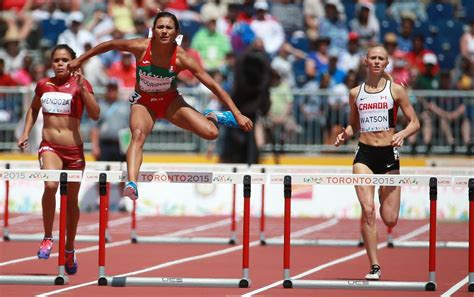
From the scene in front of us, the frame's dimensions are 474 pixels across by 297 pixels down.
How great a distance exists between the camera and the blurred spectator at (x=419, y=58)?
24656 mm

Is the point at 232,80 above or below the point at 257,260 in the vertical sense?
above

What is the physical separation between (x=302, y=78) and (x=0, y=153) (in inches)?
233

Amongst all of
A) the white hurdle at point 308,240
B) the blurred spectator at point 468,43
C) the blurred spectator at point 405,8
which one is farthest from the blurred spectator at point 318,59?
the white hurdle at point 308,240

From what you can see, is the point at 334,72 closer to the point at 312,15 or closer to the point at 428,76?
the point at 428,76

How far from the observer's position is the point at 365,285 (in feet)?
42.3


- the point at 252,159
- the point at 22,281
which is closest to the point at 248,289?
the point at 22,281

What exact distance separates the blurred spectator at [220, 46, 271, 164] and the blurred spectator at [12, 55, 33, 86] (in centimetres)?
442

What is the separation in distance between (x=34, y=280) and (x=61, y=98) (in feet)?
6.53

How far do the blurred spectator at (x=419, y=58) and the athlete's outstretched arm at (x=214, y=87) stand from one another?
477 inches

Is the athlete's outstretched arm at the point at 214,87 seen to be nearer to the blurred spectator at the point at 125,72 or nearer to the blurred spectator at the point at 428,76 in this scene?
the blurred spectator at the point at 125,72

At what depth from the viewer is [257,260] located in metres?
16.1

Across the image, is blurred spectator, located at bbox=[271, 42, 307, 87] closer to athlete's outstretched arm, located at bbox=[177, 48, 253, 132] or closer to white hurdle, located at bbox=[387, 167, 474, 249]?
white hurdle, located at bbox=[387, 167, 474, 249]

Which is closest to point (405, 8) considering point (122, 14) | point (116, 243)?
point (122, 14)

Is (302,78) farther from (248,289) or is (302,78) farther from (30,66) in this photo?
(248,289)
